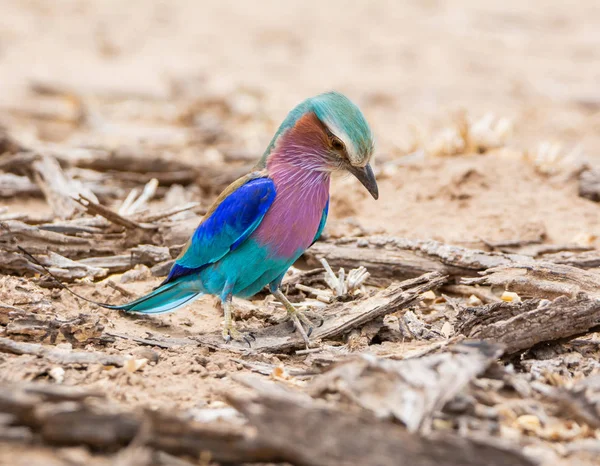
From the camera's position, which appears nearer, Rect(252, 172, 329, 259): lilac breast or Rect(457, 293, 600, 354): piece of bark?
Rect(457, 293, 600, 354): piece of bark

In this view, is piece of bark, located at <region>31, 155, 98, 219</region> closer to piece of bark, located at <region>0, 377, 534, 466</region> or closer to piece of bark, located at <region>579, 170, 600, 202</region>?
piece of bark, located at <region>0, 377, 534, 466</region>

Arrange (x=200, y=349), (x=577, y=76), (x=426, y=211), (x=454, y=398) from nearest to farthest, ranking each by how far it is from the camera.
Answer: (x=454, y=398) → (x=200, y=349) → (x=426, y=211) → (x=577, y=76)

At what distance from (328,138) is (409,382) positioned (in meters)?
1.67

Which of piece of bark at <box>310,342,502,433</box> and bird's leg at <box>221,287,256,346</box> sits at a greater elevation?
piece of bark at <box>310,342,502,433</box>

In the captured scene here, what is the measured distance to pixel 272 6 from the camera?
14242mm

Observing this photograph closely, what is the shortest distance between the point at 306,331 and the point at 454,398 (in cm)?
140

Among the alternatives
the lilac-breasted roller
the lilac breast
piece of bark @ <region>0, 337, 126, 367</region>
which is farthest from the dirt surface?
the lilac breast

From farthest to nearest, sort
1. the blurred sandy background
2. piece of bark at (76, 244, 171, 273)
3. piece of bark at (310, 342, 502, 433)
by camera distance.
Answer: the blurred sandy background, piece of bark at (76, 244, 171, 273), piece of bark at (310, 342, 502, 433)

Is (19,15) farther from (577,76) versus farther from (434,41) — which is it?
(577,76)

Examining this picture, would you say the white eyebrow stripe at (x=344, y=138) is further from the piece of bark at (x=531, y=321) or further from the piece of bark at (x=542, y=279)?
the piece of bark at (x=531, y=321)

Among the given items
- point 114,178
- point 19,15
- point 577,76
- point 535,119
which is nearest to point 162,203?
point 114,178

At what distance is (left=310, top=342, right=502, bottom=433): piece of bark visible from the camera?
247 cm

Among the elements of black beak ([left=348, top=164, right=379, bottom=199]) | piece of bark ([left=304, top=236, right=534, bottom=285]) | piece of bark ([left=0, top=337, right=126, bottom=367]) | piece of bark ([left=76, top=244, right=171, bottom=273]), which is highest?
black beak ([left=348, top=164, right=379, bottom=199])

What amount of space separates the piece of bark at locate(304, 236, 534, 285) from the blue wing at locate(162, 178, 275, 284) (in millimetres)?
796
